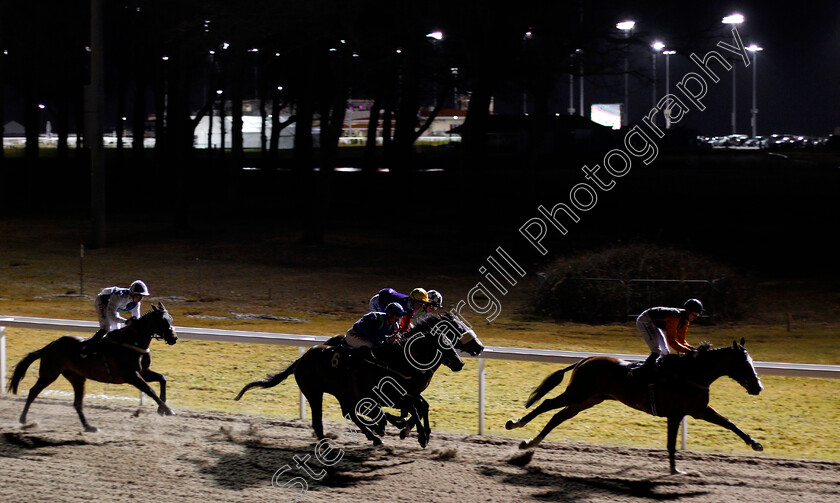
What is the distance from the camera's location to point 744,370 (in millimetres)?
6543

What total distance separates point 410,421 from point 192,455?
1.69m

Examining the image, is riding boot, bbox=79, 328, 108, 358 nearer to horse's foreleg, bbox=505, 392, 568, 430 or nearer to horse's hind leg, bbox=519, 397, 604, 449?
horse's foreleg, bbox=505, 392, 568, 430

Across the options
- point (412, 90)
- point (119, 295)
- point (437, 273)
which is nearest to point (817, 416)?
point (119, 295)

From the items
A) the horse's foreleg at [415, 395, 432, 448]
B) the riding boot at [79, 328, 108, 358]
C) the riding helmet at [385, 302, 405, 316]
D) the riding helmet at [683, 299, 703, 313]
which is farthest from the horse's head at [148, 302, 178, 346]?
the riding helmet at [683, 299, 703, 313]

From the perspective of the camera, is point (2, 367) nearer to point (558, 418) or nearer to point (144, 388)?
point (144, 388)

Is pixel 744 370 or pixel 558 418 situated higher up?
pixel 744 370

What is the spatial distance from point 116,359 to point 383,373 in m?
2.32

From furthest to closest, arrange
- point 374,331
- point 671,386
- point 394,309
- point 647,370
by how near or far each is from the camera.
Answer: point 374,331
point 394,309
point 647,370
point 671,386

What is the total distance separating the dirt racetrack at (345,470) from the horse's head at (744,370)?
622 mm

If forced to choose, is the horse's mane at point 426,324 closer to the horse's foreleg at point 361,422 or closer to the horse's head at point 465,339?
the horse's head at point 465,339

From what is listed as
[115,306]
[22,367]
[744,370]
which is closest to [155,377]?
[115,306]

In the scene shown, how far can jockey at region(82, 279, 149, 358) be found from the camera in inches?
316

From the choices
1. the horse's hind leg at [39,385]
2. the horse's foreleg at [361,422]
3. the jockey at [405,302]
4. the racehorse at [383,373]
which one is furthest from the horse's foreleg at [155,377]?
→ the jockey at [405,302]

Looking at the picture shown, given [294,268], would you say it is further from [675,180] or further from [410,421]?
[675,180]
